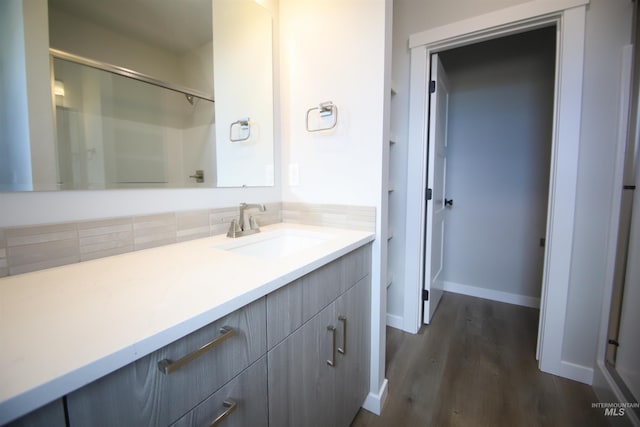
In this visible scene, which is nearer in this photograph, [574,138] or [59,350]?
[59,350]

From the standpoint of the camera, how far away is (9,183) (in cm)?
74

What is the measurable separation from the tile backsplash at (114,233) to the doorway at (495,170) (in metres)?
1.06

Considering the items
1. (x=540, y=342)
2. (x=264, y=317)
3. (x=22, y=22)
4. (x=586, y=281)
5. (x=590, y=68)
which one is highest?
(x=590, y=68)

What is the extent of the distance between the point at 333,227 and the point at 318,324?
0.60 meters

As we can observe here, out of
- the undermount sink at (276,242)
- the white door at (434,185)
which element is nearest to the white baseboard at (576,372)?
the white door at (434,185)

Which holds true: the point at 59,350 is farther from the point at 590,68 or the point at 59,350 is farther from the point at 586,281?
the point at 590,68

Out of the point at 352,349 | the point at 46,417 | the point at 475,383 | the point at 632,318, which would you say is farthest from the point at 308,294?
the point at 632,318

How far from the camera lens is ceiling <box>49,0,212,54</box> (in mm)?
906

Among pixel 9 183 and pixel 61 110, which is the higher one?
pixel 61 110

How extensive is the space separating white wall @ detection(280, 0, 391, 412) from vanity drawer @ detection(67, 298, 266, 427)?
839 mm

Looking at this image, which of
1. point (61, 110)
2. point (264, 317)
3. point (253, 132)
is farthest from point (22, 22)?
point (264, 317)

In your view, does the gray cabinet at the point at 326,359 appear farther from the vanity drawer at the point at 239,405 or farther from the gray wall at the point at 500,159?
the gray wall at the point at 500,159

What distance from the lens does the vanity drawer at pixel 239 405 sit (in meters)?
0.57

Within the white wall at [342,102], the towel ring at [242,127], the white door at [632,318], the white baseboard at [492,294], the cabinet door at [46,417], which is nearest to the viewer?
the cabinet door at [46,417]
